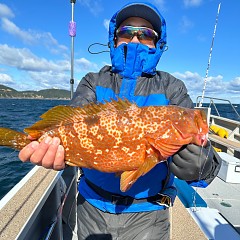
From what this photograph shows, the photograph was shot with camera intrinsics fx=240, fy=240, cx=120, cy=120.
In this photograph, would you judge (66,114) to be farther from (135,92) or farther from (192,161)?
(192,161)

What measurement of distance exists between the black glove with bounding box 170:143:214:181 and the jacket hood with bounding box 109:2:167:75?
44.9 inches

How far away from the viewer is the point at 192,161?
2176mm

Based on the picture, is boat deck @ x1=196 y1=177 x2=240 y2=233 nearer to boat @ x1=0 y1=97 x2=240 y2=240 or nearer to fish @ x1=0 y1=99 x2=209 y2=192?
boat @ x1=0 y1=97 x2=240 y2=240

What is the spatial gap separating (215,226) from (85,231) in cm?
263

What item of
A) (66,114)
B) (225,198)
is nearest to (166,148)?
(66,114)

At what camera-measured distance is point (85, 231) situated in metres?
2.71

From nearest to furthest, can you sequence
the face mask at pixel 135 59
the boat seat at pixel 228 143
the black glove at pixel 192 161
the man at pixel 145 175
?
the black glove at pixel 192 161 → the man at pixel 145 175 → the face mask at pixel 135 59 → the boat seat at pixel 228 143

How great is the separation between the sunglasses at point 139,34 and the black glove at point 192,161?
1.46 metres

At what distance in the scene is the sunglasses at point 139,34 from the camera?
290 centimetres

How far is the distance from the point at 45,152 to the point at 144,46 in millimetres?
1638

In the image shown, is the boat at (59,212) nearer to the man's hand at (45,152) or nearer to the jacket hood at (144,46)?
the man's hand at (45,152)

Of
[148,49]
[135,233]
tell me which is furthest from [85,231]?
[148,49]

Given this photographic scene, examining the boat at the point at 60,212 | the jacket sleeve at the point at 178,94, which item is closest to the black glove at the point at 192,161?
the jacket sleeve at the point at 178,94

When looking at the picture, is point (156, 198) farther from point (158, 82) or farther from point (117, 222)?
point (158, 82)
